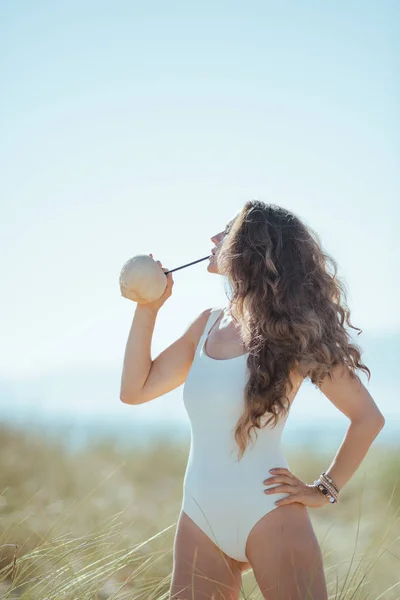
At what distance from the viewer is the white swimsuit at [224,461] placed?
8.00 feet

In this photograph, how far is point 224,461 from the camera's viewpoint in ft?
8.21

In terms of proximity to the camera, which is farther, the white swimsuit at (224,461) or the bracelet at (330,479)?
the bracelet at (330,479)

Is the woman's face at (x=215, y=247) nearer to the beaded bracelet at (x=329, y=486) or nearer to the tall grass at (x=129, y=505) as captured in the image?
the beaded bracelet at (x=329, y=486)

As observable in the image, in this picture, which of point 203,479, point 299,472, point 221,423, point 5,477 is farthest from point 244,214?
point 299,472

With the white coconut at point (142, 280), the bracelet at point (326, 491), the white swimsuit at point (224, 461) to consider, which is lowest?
the bracelet at point (326, 491)

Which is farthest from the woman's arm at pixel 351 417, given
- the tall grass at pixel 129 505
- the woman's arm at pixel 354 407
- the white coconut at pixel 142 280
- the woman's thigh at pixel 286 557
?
the white coconut at pixel 142 280

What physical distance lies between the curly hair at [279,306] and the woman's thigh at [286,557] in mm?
246

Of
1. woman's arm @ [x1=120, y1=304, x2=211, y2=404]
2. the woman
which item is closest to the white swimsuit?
the woman

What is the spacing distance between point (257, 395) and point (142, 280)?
0.67 m

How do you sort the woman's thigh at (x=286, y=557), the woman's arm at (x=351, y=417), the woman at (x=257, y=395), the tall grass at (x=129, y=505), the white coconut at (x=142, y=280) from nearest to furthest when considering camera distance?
the woman's thigh at (x=286, y=557)
the woman at (x=257, y=395)
the woman's arm at (x=351, y=417)
the white coconut at (x=142, y=280)
the tall grass at (x=129, y=505)

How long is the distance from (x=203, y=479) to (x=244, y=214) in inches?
38.7

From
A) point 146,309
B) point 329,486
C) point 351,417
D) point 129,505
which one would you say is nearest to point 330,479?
point 329,486

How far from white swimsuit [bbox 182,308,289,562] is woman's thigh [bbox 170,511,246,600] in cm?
4

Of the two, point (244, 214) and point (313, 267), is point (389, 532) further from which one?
point (244, 214)
